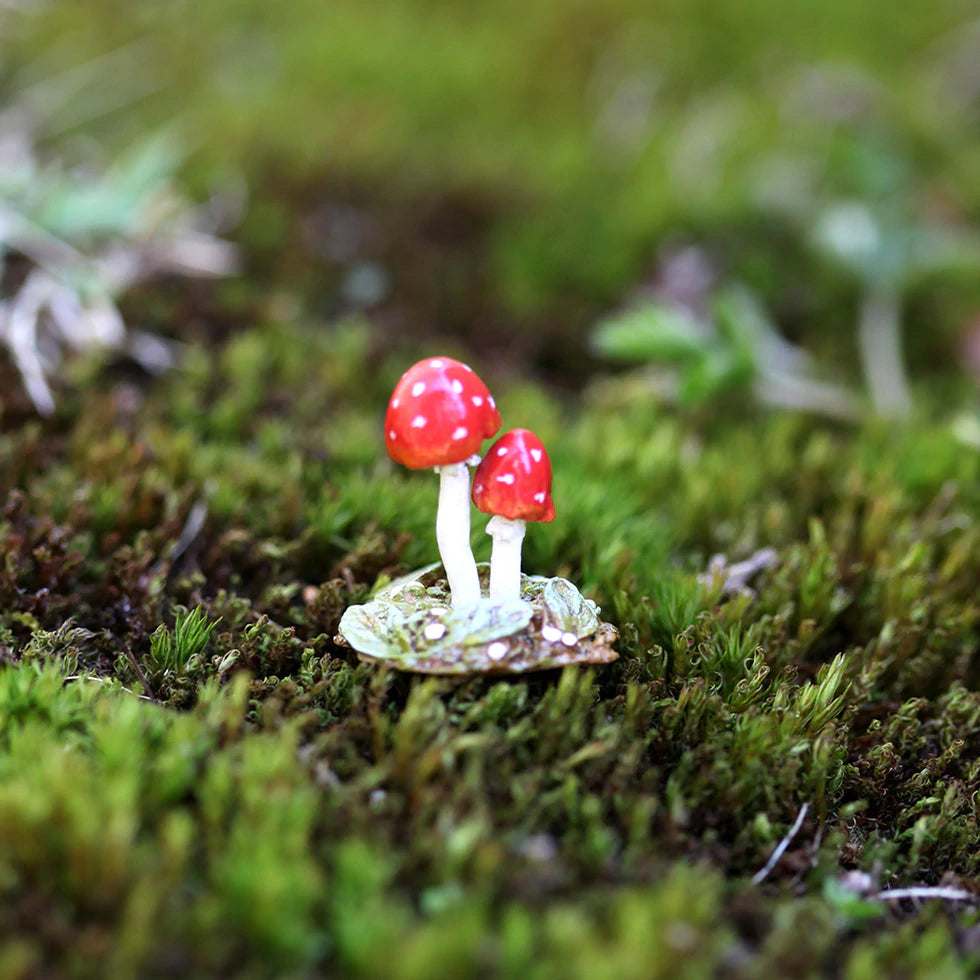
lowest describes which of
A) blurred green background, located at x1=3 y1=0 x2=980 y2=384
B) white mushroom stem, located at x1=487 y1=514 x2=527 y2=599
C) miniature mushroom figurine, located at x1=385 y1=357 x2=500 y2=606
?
white mushroom stem, located at x1=487 y1=514 x2=527 y2=599

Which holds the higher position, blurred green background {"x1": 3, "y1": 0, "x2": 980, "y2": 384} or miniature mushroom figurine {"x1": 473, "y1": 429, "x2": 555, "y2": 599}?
blurred green background {"x1": 3, "y1": 0, "x2": 980, "y2": 384}

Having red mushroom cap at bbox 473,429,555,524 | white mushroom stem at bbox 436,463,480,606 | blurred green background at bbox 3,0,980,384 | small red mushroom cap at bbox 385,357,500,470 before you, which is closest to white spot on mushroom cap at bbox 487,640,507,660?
white mushroom stem at bbox 436,463,480,606

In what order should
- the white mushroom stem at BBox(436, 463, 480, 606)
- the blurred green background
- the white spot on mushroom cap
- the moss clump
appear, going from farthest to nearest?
the blurred green background < the white mushroom stem at BBox(436, 463, 480, 606) < the white spot on mushroom cap < the moss clump

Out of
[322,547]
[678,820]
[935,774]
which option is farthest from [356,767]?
[935,774]

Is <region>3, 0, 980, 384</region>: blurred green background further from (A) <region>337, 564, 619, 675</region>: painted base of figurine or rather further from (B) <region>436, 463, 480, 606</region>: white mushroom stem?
(A) <region>337, 564, 619, 675</region>: painted base of figurine

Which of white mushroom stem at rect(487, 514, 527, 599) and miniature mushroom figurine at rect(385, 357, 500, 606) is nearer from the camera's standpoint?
miniature mushroom figurine at rect(385, 357, 500, 606)

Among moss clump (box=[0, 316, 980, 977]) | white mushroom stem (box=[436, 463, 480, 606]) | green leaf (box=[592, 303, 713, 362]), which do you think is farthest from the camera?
green leaf (box=[592, 303, 713, 362])

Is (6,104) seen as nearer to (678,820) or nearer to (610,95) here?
(610,95)
